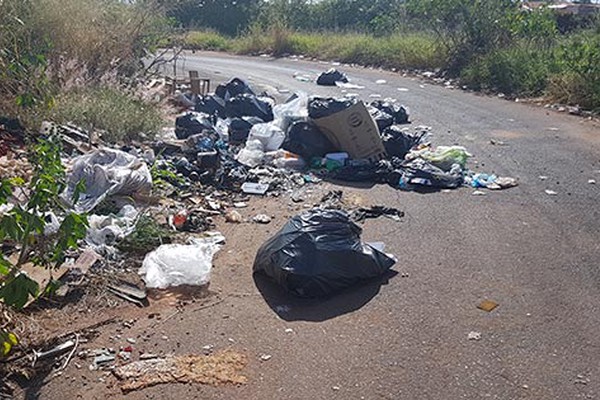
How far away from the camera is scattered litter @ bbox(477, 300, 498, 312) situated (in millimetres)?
4105

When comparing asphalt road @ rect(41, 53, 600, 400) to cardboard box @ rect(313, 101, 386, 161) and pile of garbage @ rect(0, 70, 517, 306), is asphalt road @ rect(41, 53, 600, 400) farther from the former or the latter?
cardboard box @ rect(313, 101, 386, 161)

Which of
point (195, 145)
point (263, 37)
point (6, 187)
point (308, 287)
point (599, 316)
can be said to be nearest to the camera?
point (6, 187)

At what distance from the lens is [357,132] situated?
24.8 feet

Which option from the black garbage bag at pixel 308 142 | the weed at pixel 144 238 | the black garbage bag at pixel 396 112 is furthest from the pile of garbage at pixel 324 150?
the weed at pixel 144 238

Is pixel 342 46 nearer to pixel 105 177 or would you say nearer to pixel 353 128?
pixel 353 128

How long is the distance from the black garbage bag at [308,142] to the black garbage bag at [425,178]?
1069mm

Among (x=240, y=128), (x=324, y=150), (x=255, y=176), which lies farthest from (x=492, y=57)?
(x=255, y=176)

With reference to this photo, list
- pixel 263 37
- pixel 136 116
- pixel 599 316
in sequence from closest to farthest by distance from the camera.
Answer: pixel 599 316
pixel 136 116
pixel 263 37

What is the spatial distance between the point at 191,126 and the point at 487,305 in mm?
5248

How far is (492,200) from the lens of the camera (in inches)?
250

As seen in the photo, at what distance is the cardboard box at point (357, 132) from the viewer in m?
7.54

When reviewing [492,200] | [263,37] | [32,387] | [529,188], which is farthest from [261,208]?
[263,37]

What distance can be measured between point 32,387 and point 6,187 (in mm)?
1129

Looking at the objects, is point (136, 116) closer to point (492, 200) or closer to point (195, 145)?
point (195, 145)
